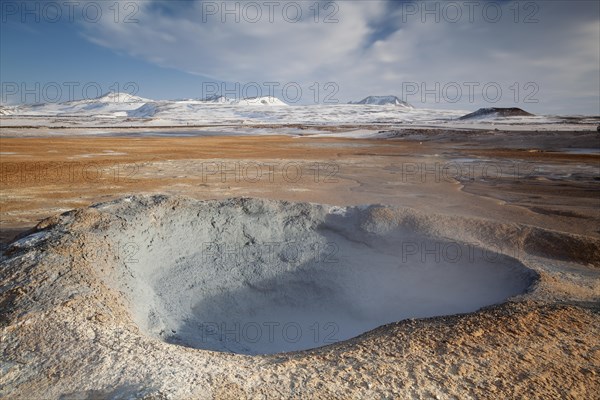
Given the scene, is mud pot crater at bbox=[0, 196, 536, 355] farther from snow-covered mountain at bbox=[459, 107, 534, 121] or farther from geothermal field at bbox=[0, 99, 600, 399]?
snow-covered mountain at bbox=[459, 107, 534, 121]

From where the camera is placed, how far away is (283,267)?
488 centimetres

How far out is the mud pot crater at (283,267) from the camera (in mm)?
3994

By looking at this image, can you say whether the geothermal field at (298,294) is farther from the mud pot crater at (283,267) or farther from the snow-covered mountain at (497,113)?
the snow-covered mountain at (497,113)

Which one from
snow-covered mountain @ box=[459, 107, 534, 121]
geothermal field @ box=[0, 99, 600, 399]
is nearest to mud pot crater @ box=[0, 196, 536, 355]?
geothermal field @ box=[0, 99, 600, 399]

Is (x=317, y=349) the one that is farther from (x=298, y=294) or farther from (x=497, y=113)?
(x=497, y=113)

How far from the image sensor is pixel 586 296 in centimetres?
355

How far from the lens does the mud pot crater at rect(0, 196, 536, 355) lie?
13.1ft

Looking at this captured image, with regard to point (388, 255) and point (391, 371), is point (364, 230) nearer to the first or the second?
point (388, 255)

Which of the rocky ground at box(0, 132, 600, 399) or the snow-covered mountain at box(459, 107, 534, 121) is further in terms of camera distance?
the snow-covered mountain at box(459, 107, 534, 121)

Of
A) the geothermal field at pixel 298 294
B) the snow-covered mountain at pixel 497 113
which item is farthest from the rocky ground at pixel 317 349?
the snow-covered mountain at pixel 497 113

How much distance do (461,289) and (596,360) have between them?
6.29 ft

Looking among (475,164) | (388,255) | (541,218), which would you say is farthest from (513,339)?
(475,164)

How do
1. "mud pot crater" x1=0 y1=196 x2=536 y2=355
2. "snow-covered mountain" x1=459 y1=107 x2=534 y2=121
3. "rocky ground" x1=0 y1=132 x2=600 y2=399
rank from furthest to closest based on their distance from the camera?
"snow-covered mountain" x1=459 y1=107 x2=534 y2=121 → "mud pot crater" x1=0 y1=196 x2=536 y2=355 → "rocky ground" x1=0 y1=132 x2=600 y2=399

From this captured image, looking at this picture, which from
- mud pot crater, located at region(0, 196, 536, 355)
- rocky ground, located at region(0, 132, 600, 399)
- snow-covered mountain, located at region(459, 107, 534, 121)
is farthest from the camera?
snow-covered mountain, located at region(459, 107, 534, 121)
